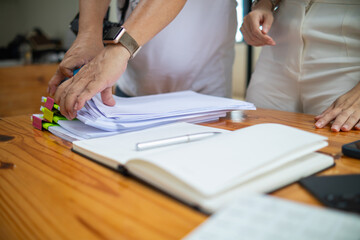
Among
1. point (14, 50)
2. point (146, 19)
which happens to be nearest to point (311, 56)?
point (146, 19)

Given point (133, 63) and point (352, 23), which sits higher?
point (352, 23)

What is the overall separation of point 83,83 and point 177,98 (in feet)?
1.00

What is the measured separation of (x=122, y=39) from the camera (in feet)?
2.46

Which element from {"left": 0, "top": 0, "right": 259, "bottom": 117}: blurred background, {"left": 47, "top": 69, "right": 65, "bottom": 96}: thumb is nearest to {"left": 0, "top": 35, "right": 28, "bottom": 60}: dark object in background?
{"left": 0, "top": 0, "right": 259, "bottom": 117}: blurred background

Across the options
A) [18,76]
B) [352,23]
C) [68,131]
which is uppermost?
[352,23]

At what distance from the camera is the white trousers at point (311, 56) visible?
2.97 ft

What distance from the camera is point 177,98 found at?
94 cm

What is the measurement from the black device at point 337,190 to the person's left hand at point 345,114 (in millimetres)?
340

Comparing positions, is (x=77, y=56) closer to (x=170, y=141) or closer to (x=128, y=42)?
(x=128, y=42)

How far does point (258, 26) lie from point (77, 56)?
524 millimetres

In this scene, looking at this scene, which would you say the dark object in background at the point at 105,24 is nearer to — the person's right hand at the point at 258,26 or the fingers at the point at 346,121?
the person's right hand at the point at 258,26

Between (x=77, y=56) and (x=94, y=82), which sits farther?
(x=77, y=56)

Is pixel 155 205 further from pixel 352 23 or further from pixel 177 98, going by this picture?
pixel 352 23

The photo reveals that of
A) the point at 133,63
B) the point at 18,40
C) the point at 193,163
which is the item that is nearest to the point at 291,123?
the point at 193,163
